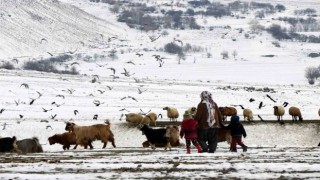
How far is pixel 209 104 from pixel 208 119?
494 millimetres

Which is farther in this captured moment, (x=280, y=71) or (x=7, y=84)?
(x=280, y=71)

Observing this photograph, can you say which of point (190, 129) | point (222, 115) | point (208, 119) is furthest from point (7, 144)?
point (222, 115)

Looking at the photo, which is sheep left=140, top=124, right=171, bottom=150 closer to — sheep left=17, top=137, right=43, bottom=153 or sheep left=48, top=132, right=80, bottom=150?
sheep left=17, top=137, right=43, bottom=153

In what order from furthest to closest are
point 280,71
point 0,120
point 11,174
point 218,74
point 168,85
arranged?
1. point 280,71
2. point 218,74
3. point 168,85
4. point 0,120
5. point 11,174

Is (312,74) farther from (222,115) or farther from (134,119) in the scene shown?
(134,119)

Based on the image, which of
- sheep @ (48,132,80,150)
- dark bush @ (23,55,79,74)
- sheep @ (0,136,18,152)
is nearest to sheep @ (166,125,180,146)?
sheep @ (48,132,80,150)

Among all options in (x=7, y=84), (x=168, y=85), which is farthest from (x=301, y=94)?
(x=7, y=84)

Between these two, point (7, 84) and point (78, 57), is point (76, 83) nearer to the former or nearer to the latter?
point (7, 84)

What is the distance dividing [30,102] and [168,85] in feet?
134

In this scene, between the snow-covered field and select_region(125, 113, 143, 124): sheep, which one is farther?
select_region(125, 113, 143, 124): sheep

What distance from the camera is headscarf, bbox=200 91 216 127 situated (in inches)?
854

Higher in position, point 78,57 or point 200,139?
point 78,57

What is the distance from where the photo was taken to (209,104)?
21750mm

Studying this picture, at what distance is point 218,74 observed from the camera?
169125mm
